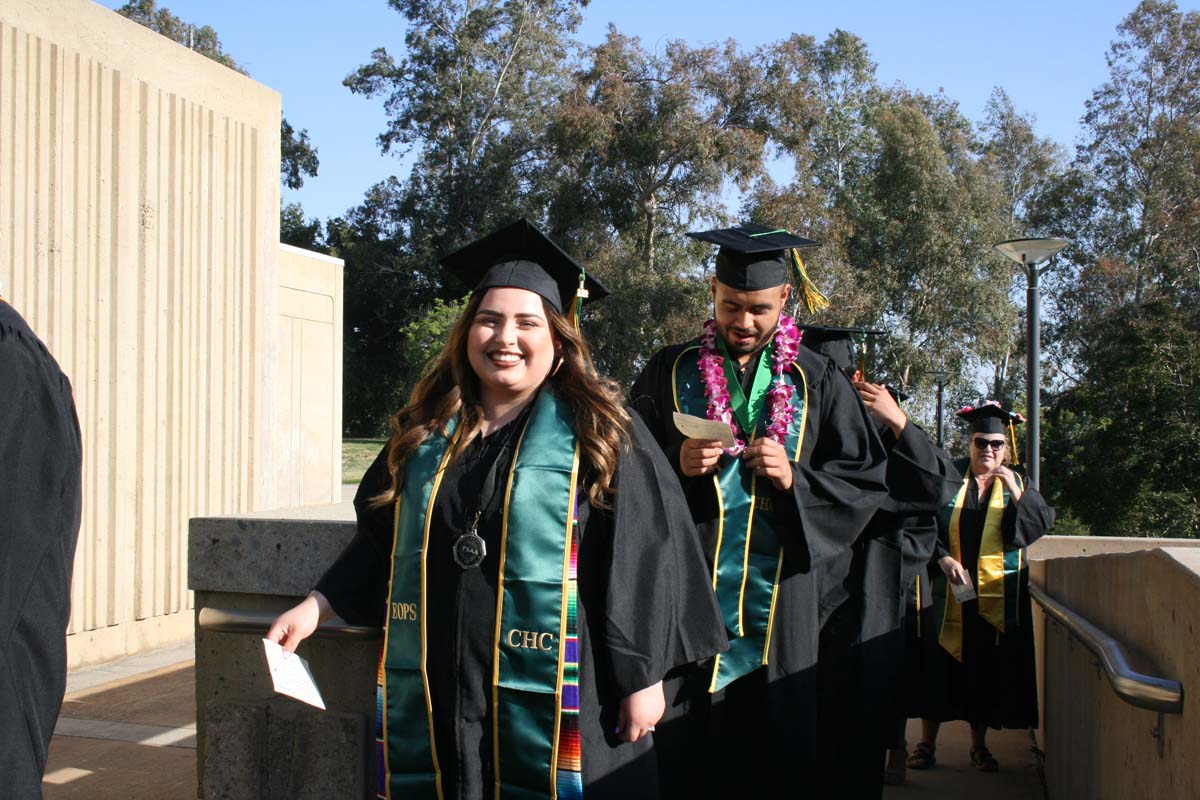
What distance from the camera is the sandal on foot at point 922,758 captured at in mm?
6340

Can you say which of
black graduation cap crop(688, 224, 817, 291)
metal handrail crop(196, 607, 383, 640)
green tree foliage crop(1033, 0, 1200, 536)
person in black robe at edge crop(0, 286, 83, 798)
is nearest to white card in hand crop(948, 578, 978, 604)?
black graduation cap crop(688, 224, 817, 291)

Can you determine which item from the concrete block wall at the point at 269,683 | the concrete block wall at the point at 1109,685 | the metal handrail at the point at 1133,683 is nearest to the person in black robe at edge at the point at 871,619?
the concrete block wall at the point at 1109,685

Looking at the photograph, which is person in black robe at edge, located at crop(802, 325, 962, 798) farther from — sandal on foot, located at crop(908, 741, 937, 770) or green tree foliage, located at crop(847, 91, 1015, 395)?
green tree foliage, located at crop(847, 91, 1015, 395)

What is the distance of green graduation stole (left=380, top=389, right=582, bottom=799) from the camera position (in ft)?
8.42

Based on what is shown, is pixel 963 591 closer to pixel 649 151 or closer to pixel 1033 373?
pixel 1033 373

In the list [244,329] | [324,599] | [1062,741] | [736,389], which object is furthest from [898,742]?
[244,329]

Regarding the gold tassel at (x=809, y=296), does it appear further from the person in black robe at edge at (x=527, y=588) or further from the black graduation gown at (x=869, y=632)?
the person in black robe at edge at (x=527, y=588)

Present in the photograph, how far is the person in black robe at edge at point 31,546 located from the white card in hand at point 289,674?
0.43 metres


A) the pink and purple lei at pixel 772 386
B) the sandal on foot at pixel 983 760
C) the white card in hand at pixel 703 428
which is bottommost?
the sandal on foot at pixel 983 760

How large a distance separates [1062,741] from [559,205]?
24.3 meters

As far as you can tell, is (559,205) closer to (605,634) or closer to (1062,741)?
(1062,741)

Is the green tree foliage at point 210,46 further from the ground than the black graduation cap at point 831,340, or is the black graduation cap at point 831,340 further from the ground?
the green tree foliage at point 210,46

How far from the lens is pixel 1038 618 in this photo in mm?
7523

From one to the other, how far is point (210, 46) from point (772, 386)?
133 ft
